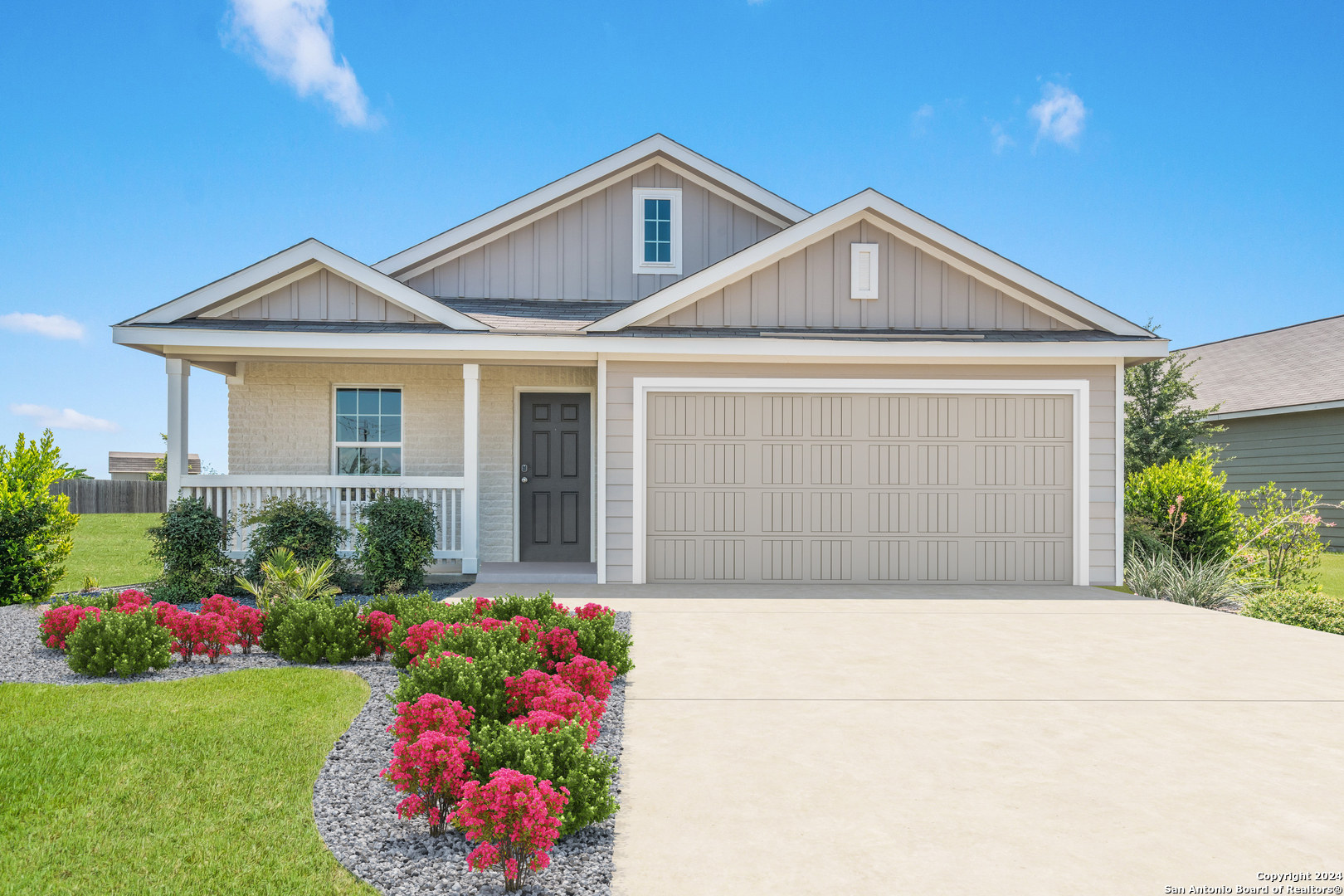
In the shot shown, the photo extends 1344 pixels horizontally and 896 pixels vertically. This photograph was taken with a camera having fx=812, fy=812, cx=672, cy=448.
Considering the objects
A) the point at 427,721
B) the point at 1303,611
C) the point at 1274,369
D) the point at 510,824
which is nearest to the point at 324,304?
the point at 427,721

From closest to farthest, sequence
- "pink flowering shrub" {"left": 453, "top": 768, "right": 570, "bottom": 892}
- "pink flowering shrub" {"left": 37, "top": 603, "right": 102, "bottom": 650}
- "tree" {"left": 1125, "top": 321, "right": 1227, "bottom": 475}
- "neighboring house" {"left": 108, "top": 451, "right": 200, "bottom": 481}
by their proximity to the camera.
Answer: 1. "pink flowering shrub" {"left": 453, "top": 768, "right": 570, "bottom": 892}
2. "pink flowering shrub" {"left": 37, "top": 603, "right": 102, "bottom": 650}
3. "tree" {"left": 1125, "top": 321, "right": 1227, "bottom": 475}
4. "neighboring house" {"left": 108, "top": 451, "right": 200, "bottom": 481}

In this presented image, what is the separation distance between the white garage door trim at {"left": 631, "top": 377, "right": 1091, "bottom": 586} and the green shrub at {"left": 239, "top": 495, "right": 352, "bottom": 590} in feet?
11.2

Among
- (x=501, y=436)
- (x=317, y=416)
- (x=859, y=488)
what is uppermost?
(x=317, y=416)

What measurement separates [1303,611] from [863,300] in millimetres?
5373

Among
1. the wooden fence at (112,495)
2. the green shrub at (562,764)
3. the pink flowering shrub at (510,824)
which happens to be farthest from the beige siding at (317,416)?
the wooden fence at (112,495)

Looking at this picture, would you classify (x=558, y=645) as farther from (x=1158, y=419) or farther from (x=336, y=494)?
(x=1158, y=419)

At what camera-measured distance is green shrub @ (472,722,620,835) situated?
281cm

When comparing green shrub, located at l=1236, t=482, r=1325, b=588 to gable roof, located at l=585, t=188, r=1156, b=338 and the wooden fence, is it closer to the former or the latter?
gable roof, located at l=585, t=188, r=1156, b=338

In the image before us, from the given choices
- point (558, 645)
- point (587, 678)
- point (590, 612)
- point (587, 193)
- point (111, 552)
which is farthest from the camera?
point (111, 552)

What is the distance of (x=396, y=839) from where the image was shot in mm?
2889

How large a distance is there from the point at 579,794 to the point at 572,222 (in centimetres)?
1007

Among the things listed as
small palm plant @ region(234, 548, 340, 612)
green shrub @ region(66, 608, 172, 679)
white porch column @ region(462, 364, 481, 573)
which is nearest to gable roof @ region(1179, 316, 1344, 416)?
white porch column @ region(462, 364, 481, 573)

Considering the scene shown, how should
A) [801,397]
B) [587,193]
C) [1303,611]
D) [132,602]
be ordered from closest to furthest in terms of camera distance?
[132,602], [1303,611], [801,397], [587,193]

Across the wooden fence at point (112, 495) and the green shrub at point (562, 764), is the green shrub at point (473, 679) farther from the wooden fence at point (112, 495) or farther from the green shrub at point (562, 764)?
the wooden fence at point (112, 495)
